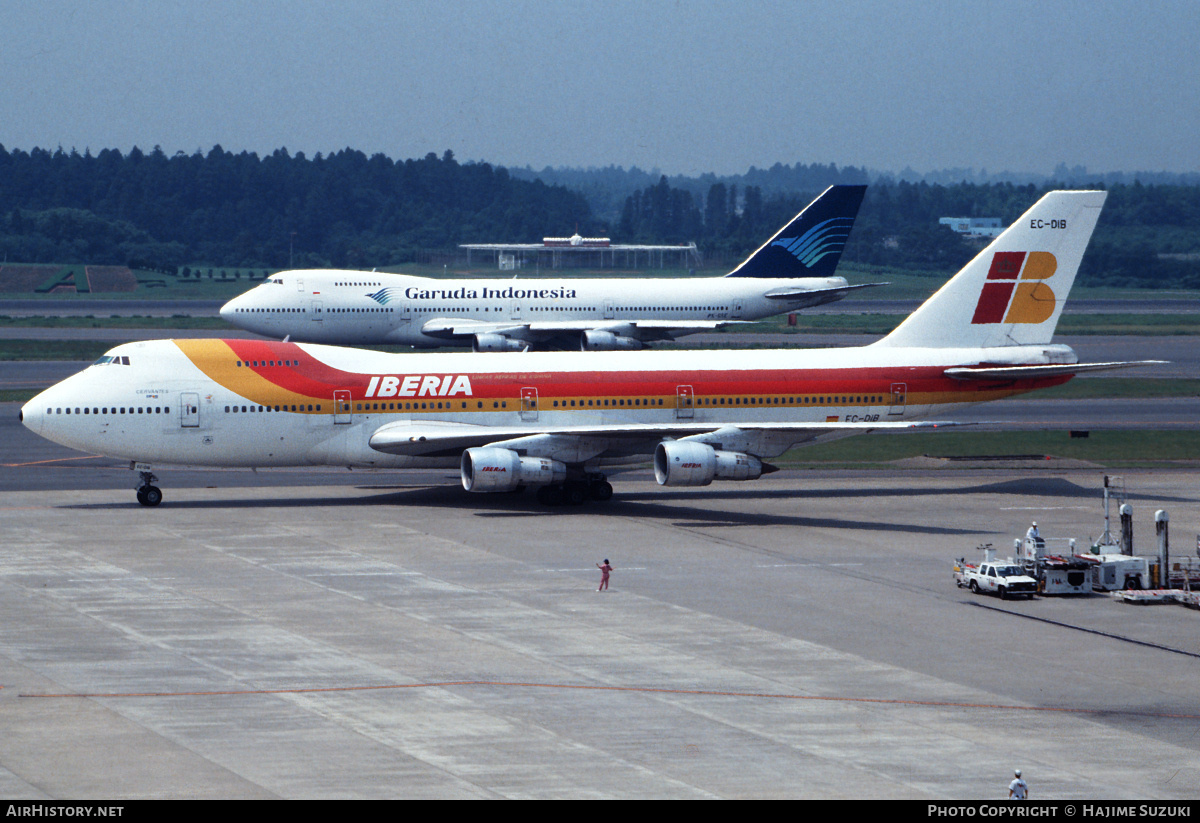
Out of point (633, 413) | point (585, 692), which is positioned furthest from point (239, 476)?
point (585, 692)

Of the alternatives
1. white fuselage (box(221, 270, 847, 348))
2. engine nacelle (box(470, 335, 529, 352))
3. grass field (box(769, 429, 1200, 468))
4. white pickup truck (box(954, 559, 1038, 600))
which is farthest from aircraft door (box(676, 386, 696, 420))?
white fuselage (box(221, 270, 847, 348))

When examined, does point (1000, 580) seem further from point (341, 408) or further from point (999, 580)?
point (341, 408)

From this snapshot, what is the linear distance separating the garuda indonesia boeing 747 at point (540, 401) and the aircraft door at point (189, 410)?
0.04 metres

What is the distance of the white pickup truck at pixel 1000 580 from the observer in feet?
107

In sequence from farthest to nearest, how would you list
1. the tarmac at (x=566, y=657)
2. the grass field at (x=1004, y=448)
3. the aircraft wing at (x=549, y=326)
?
the aircraft wing at (x=549, y=326), the grass field at (x=1004, y=448), the tarmac at (x=566, y=657)

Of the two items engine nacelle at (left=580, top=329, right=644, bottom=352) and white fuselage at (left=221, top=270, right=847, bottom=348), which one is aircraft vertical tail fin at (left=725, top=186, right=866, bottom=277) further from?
engine nacelle at (left=580, top=329, right=644, bottom=352)

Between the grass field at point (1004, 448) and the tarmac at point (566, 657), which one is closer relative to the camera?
the tarmac at point (566, 657)

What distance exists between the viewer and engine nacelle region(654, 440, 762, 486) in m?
42.3

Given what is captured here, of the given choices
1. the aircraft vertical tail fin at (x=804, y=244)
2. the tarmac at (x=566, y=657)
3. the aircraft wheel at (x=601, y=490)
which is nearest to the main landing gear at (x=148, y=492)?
the tarmac at (x=566, y=657)

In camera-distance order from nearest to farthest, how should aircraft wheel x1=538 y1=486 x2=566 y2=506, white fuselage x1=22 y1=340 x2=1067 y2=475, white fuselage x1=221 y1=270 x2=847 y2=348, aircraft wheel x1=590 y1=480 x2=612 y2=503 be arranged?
white fuselage x1=22 y1=340 x2=1067 y2=475
aircraft wheel x1=538 y1=486 x2=566 y2=506
aircraft wheel x1=590 y1=480 x2=612 y2=503
white fuselage x1=221 y1=270 x2=847 y2=348

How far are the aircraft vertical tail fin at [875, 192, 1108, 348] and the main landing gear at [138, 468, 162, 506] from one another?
24729 mm

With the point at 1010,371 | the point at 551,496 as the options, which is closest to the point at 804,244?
the point at 1010,371

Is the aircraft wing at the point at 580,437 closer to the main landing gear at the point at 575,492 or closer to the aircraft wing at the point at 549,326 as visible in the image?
the main landing gear at the point at 575,492

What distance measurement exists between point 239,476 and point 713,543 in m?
20.1
